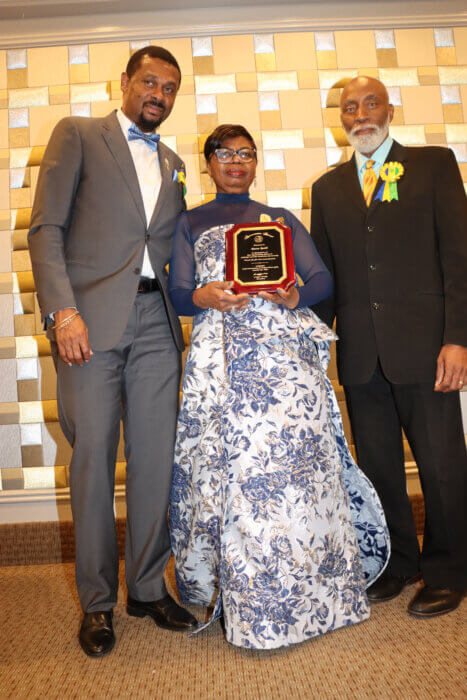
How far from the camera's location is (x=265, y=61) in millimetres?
3273

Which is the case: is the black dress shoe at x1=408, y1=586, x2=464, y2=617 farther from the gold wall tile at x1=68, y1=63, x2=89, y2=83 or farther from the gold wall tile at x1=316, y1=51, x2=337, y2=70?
the gold wall tile at x1=68, y1=63, x2=89, y2=83

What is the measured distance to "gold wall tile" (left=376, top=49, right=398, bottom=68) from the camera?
3.32 metres

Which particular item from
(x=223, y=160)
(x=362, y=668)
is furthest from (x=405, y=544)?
(x=223, y=160)

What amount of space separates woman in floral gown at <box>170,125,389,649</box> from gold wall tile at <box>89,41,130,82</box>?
1.40m

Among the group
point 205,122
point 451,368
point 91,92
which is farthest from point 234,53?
point 451,368

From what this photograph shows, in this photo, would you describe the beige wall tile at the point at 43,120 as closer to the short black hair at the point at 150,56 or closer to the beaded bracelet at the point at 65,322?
the short black hair at the point at 150,56

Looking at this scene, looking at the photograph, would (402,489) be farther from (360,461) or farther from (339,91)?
(339,91)

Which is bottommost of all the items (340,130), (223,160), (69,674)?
(69,674)

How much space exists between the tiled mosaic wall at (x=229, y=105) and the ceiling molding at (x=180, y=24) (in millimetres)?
44

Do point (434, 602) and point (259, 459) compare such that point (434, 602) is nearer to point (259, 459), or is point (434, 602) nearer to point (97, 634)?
point (259, 459)

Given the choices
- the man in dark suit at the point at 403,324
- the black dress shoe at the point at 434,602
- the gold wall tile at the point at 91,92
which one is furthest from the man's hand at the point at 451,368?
the gold wall tile at the point at 91,92

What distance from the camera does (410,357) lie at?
2049mm

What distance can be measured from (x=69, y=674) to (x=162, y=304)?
1197mm

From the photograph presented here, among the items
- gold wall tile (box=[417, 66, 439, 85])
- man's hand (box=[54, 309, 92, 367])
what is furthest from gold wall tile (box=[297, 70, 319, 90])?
man's hand (box=[54, 309, 92, 367])
